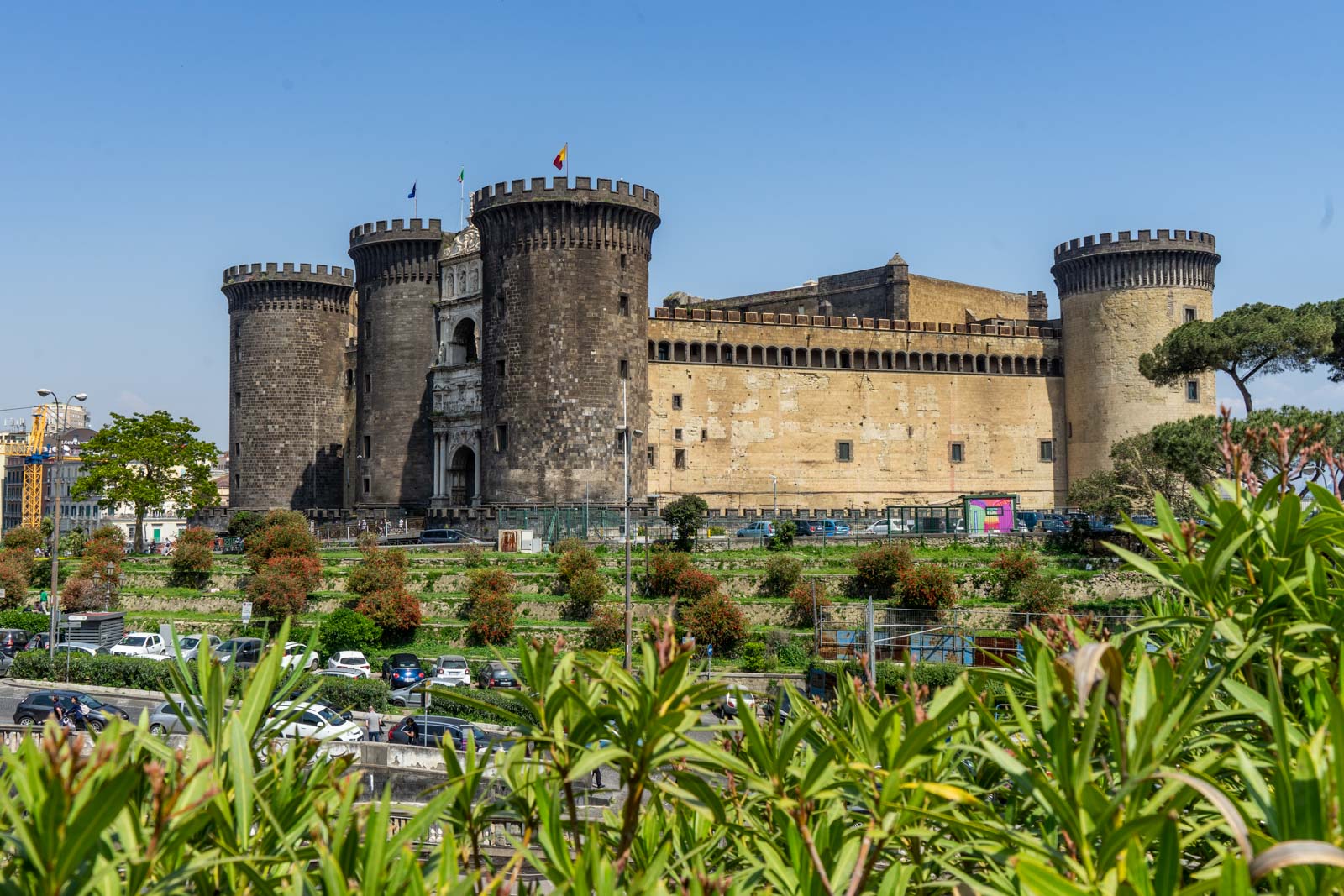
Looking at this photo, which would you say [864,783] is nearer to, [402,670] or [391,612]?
[402,670]

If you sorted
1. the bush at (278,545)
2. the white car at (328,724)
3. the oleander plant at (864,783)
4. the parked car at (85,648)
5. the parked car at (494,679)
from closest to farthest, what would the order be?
1. the oleander plant at (864,783)
2. the white car at (328,724)
3. the parked car at (494,679)
4. the parked car at (85,648)
5. the bush at (278,545)

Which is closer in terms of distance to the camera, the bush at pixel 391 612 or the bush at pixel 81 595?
the bush at pixel 391 612

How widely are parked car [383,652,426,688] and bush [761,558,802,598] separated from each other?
10284mm

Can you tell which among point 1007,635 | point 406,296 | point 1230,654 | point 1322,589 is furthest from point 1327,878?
point 406,296

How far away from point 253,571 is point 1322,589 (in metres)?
35.0

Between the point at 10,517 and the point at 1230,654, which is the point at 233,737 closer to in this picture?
the point at 1230,654

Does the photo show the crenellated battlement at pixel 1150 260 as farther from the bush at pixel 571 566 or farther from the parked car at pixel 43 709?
the parked car at pixel 43 709

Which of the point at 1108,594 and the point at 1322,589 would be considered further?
the point at 1108,594

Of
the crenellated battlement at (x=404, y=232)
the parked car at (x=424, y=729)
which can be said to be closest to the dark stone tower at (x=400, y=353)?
the crenellated battlement at (x=404, y=232)

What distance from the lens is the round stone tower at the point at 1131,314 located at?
2060 inches

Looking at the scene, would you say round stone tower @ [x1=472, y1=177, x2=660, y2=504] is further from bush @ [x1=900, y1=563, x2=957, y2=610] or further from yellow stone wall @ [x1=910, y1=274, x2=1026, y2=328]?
yellow stone wall @ [x1=910, y1=274, x2=1026, y2=328]

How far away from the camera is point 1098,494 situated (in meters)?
45.5

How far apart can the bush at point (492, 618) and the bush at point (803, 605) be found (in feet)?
24.6

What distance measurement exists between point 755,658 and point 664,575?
4.40 metres
